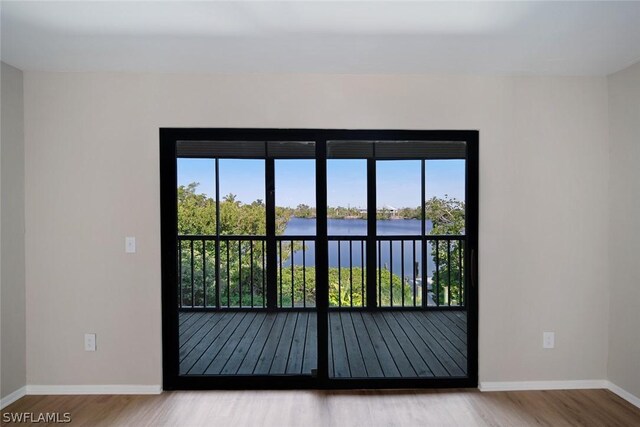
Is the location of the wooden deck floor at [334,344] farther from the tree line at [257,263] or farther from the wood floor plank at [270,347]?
the tree line at [257,263]

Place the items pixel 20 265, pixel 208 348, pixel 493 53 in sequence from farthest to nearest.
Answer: pixel 208 348 < pixel 20 265 < pixel 493 53

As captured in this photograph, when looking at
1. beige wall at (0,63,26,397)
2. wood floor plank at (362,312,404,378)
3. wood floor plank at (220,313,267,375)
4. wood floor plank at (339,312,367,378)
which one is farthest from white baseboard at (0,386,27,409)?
wood floor plank at (362,312,404,378)

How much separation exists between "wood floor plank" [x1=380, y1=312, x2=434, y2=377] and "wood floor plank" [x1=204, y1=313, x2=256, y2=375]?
156 cm

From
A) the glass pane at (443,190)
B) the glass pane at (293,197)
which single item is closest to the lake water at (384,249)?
the glass pane at (443,190)

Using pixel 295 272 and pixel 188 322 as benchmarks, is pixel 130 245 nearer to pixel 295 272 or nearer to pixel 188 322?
pixel 188 322

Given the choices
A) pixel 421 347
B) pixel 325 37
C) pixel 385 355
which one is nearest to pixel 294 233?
pixel 385 355

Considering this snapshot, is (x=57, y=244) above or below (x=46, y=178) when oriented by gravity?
below

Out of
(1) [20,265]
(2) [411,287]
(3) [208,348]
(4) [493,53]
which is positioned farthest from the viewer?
(2) [411,287]

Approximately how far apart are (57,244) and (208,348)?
1.53 metres

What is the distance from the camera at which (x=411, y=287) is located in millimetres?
4336

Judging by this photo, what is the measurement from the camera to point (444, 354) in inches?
127

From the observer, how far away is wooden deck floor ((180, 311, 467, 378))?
9.53 feet

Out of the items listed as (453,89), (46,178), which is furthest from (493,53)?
(46,178)

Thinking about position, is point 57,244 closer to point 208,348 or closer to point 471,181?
point 208,348
